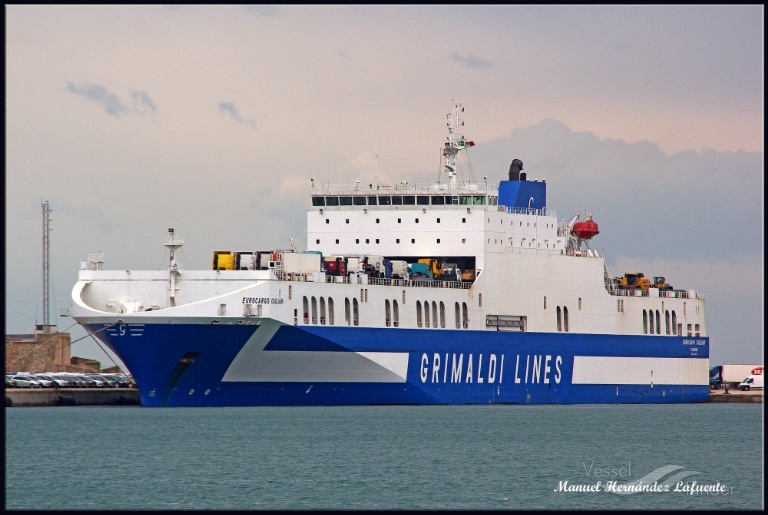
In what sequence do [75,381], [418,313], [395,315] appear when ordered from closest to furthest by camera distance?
[395,315]
[418,313]
[75,381]

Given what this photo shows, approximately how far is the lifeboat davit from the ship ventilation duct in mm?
3940

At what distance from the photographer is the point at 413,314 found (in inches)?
2363

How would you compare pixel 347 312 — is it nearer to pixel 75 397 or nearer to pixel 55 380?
pixel 75 397

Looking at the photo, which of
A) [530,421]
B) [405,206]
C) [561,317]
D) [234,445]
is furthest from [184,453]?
[561,317]

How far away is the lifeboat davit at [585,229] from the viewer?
70.1m

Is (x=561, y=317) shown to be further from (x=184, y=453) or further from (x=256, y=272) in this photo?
(x=184, y=453)

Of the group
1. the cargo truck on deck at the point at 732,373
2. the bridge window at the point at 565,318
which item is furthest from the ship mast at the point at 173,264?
the cargo truck on deck at the point at 732,373

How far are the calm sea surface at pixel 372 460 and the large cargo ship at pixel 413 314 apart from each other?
5.27ft

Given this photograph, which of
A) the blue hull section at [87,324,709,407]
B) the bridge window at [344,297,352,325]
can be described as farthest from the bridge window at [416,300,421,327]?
the bridge window at [344,297,352,325]

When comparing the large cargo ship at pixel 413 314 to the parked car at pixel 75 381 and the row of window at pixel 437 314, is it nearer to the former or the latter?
the row of window at pixel 437 314

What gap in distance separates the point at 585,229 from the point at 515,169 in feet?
14.4

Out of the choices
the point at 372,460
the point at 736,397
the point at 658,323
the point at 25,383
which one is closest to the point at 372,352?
the point at 372,460

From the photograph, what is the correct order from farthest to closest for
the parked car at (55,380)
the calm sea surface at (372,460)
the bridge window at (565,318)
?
the parked car at (55,380) < the bridge window at (565,318) < the calm sea surface at (372,460)

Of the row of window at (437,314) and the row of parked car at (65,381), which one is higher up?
the row of window at (437,314)
